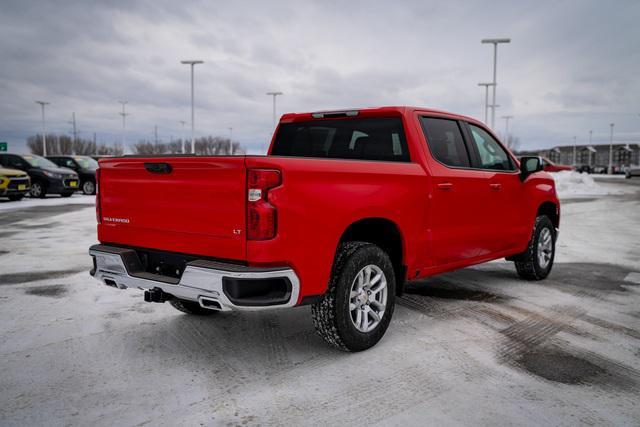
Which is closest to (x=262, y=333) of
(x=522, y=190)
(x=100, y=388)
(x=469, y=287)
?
(x=100, y=388)

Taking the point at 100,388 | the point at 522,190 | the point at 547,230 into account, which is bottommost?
the point at 100,388

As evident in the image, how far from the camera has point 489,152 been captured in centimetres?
573

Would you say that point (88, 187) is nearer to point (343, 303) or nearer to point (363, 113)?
point (363, 113)

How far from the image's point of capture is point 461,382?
3500 millimetres

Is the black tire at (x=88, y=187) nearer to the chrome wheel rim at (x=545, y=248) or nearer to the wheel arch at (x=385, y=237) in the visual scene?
the chrome wheel rim at (x=545, y=248)

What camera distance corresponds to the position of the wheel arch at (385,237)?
165 inches

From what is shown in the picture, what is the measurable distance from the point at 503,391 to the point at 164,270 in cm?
243

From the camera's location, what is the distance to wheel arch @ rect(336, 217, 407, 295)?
4184 millimetres

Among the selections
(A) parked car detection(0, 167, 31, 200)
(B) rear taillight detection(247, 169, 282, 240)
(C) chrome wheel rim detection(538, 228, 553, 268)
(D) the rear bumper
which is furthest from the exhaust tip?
(A) parked car detection(0, 167, 31, 200)

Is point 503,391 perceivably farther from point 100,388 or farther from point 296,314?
point 100,388

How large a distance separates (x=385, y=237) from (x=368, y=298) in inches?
23.5

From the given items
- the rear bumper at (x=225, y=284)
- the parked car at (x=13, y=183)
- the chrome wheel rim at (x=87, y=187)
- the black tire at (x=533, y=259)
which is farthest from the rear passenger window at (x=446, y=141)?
the chrome wheel rim at (x=87, y=187)

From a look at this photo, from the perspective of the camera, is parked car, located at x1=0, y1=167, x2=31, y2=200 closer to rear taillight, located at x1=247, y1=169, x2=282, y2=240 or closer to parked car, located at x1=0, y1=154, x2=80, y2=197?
parked car, located at x1=0, y1=154, x2=80, y2=197

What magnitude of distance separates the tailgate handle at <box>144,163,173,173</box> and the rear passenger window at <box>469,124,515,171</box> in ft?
10.6
